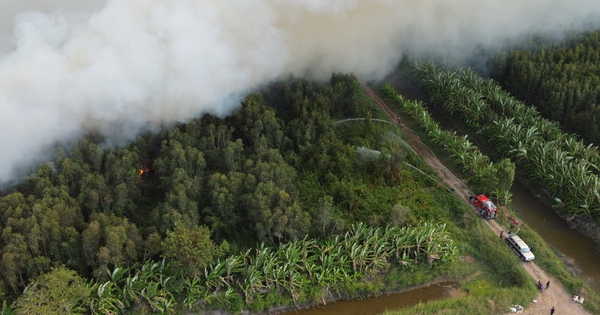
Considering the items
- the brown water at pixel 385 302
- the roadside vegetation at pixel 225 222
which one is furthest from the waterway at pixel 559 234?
the brown water at pixel 385 302

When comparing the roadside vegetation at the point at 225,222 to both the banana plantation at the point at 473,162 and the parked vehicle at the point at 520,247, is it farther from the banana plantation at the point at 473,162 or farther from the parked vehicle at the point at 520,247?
the parked vehicle at the point at 520,247

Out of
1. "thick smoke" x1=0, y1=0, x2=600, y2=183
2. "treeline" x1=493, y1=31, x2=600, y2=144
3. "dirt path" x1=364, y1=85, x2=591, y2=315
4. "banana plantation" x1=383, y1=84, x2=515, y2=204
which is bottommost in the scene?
"dirt path" x1=364, y1=85, x2=591, y2=315

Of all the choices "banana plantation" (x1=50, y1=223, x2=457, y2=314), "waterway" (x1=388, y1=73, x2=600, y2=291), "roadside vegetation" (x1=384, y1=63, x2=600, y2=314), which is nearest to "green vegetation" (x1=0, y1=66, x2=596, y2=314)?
"banana plantation" (x1=50, y1=223, x2=457, y2=314)

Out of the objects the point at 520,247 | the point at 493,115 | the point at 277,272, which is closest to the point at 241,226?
the point at 277,272

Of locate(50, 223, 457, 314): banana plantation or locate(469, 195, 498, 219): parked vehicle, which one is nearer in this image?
locate(50, 223, 457, 314): banana plantation

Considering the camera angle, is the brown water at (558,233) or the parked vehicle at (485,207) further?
the parked vehicle at (485,207)

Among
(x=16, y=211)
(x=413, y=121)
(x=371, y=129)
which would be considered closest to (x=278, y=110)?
(x=371, y=129)

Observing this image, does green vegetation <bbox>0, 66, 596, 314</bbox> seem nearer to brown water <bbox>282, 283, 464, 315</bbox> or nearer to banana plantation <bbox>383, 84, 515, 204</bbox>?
banana plantation <bbox>383, 84, 515, 204</bbox>
